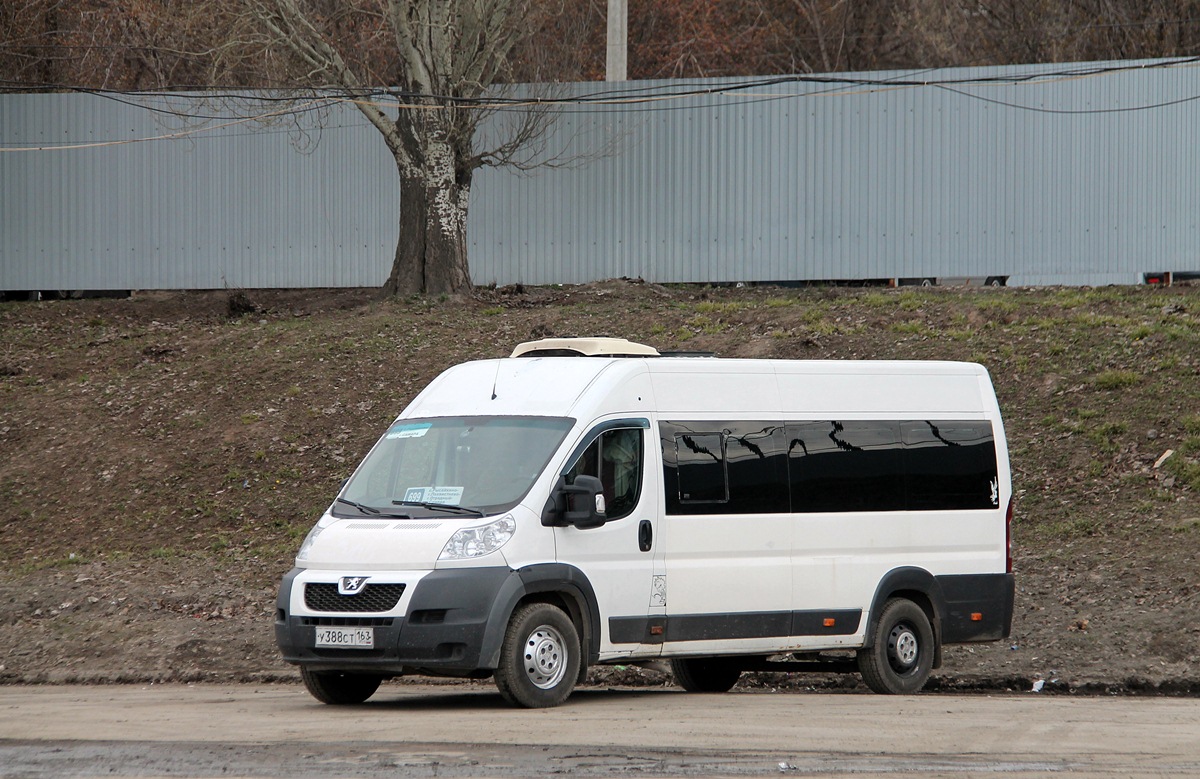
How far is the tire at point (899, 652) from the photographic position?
39.2 feet

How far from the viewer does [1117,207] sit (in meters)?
27.2

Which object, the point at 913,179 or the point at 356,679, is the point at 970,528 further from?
the point at 913,179

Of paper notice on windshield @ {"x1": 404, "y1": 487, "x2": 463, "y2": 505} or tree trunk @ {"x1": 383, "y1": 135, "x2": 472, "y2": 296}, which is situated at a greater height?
tree trunk @ {"x1": 383, "y1": 135, "x2": 472, "y2": 296}

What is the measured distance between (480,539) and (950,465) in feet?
14.6

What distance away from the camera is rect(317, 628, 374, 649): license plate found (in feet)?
32.3

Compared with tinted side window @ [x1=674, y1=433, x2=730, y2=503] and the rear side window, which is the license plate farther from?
tinted side window @ [x1=674, y1=433, x2=730, y2=503]

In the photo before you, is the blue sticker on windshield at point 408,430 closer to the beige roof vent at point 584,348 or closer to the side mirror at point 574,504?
the beige roof vent at point 584,348

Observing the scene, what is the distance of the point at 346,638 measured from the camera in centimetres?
994

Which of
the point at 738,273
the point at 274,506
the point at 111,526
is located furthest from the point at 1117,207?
the point at 111,526

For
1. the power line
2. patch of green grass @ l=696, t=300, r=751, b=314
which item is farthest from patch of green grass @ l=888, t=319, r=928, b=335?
the power line

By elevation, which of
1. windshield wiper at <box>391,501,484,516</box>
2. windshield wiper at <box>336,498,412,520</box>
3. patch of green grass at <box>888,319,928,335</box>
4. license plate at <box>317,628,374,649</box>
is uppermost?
patch of green grass at <box>888,319,928,335</box>

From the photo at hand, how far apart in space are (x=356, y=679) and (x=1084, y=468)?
33.4 ft

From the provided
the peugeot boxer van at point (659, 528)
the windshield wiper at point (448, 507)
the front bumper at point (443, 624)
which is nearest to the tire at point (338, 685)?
the peugeot boxer van at point (659, 528)

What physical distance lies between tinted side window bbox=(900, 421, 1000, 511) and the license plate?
4.67 metres
